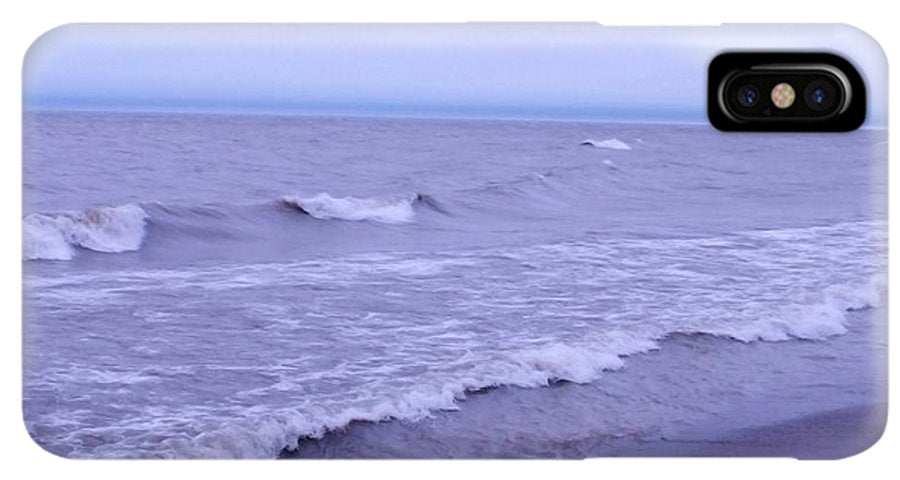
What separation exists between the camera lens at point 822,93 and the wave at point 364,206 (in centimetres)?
67

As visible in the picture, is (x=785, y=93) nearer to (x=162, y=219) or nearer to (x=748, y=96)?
(x=748, y=96)

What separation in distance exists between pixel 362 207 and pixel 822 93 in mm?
807

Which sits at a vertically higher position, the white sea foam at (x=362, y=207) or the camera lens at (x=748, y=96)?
the camera lens at (x=748, y=96)

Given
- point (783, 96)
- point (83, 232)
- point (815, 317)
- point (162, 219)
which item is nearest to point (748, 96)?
point (783, 96)

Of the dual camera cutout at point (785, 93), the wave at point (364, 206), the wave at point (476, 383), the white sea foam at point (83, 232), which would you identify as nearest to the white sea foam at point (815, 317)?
the wave at point (476, 383)

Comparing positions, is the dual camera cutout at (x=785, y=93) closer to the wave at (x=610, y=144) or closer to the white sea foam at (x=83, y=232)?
the wave at (x=610, y=144)

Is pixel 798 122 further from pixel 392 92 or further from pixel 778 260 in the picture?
pixel 392 92

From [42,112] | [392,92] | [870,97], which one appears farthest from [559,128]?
[42,112]

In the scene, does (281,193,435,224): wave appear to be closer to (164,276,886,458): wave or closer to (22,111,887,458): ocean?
(22,111,887,458): ocean

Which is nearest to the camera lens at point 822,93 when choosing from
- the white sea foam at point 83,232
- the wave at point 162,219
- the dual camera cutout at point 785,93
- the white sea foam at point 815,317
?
the dual camera cutout at point 785,93

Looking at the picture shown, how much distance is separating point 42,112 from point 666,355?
1.15 metres

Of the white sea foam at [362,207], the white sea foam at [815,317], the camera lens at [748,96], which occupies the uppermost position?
the camera lens at [748,96]

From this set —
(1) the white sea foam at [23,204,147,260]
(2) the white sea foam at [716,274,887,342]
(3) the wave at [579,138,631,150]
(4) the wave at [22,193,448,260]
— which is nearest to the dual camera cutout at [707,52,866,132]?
(3) the wave at [579,138,631,150]

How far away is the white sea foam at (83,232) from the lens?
11.2 feet
